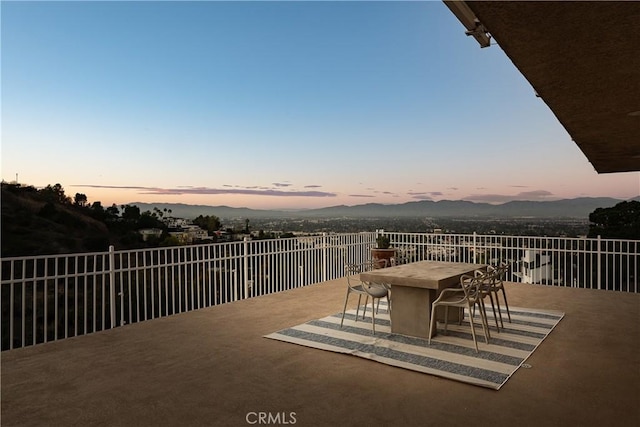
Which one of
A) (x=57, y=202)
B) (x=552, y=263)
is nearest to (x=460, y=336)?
(x=552, y=263)

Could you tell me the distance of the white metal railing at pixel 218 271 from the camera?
16.0 feet

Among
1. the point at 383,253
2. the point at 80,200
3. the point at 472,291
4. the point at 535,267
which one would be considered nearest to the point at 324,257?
the point at 383,253

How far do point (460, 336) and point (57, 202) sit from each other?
10.8 m

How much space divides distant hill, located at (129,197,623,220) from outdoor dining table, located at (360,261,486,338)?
746cm

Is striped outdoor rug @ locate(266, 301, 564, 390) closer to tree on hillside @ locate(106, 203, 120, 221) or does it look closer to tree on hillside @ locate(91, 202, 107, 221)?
tree on hillside @ locate(106, 203, 120, 221)

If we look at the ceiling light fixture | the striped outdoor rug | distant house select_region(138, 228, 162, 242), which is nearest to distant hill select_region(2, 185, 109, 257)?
distant house select_region(138, 228, 162, 242)

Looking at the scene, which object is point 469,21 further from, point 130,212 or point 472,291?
point 130,212

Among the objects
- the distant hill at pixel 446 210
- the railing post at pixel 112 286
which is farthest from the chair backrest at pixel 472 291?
the distant hill at pixel 446 210

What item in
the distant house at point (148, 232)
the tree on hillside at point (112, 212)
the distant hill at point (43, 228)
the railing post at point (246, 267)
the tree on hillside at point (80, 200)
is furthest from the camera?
the tree on hillside at point (80, 200)

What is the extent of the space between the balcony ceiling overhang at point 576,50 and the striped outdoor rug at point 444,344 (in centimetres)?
231

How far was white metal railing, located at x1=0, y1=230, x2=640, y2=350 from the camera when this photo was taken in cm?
487

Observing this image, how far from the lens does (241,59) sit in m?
9.84

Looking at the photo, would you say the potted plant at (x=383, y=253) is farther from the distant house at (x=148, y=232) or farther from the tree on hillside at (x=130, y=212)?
the tree on hillside at (x=130, y=212)

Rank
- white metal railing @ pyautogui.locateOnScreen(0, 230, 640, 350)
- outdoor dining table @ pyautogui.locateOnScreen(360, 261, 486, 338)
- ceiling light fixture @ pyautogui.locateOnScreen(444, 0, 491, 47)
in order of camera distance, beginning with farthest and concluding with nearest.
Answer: white metal railing @ pyautogui.locateOnScreen(0, 230, 640, 350) < outdoor dining table @ pyautogui.locateOnScreen(360, 261, 486, 338) < ceiling light fixture @ pyautogui.locateOnScreen(444, 0, 491, 47)
